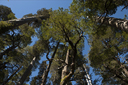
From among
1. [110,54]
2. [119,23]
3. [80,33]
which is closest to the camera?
[119,23]

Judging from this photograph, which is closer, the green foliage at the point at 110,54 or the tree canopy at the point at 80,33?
the tree canopy at the point at 80,33

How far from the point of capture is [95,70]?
9750 mm

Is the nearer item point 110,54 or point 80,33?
point 80,33

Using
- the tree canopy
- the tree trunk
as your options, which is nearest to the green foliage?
the tree canopy

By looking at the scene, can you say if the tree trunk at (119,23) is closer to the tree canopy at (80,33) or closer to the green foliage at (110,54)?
the tree canopy at (80,33)

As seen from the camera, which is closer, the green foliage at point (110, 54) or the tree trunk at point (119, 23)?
the tree trunk at point (119, 23)

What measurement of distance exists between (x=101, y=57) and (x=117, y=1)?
552cm

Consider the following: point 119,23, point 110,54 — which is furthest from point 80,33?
point 110,54

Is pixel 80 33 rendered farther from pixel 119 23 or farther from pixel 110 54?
pixel 110 54

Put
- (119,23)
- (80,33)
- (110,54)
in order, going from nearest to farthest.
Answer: (119,23), (80,33), (110,54)

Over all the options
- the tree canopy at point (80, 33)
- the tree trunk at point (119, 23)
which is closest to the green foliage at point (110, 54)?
the tree canopy at point (80, 33)

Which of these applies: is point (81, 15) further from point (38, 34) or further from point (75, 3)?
point (38, 34)

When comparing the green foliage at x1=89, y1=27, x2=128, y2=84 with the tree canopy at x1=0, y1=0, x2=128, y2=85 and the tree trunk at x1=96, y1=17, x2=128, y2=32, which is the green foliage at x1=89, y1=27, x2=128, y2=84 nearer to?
the tree canopy at x1=0, y1=0, x2=128, y2=85

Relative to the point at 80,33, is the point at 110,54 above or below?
below
